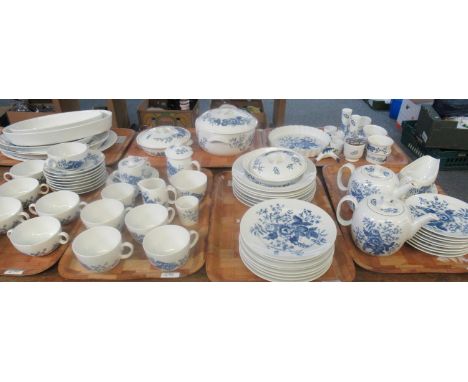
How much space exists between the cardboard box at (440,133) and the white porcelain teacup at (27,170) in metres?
2.39

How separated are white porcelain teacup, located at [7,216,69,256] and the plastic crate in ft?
7.89

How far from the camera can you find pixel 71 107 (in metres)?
2.88

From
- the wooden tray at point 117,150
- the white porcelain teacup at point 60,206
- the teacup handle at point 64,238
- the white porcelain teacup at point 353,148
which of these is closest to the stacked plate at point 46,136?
the wooden tray at point 117,150

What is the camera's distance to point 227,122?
5.14 ft

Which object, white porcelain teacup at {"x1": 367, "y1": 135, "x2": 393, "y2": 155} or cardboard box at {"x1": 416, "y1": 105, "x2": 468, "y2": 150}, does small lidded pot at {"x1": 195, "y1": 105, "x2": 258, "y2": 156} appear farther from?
cardboard box at {"x1": 416, "y1": 105, "x2": 468, "y2": 150}

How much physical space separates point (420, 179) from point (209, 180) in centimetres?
86

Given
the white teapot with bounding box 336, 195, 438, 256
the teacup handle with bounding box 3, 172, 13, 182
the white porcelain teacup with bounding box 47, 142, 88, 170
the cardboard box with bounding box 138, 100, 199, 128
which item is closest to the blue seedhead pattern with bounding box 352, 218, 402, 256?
the white teapot with bounding box 336, 195, 438, 256

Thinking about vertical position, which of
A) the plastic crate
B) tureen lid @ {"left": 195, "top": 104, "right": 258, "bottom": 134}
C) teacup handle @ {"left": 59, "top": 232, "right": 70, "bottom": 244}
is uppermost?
tureen lid @ {"left": 195, "top": 104, "right": 258, "bottom": 134}

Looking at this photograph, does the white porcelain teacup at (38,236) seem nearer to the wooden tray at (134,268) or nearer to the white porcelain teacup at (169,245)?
the wooden tray at (134,268)

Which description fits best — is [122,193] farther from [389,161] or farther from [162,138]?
[389,161]

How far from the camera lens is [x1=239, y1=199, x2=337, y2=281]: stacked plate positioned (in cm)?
101

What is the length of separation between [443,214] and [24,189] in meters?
1.61

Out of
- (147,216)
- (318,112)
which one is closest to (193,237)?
(147,216)

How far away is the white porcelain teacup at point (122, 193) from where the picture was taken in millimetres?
1308
